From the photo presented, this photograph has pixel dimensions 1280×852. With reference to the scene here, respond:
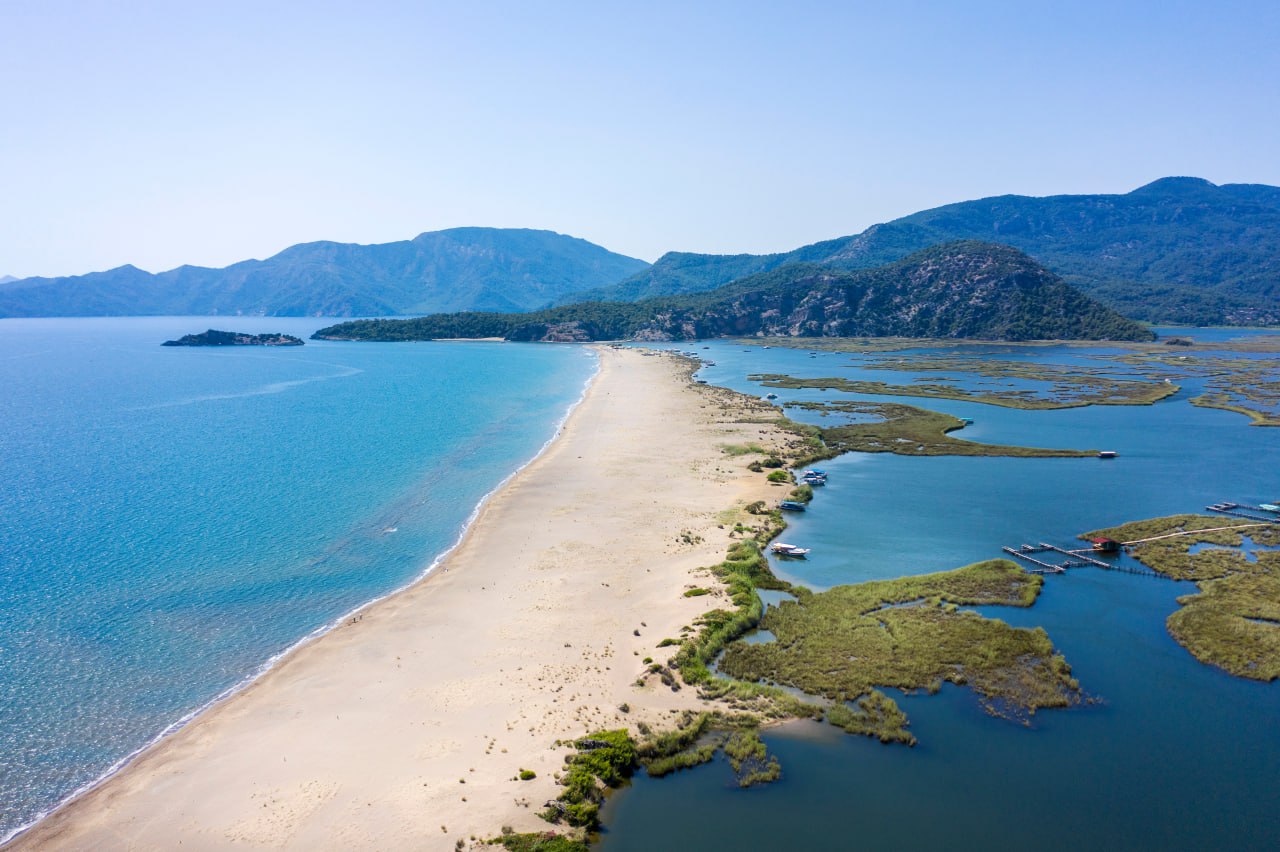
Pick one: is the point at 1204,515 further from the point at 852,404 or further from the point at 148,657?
the point at 148,657

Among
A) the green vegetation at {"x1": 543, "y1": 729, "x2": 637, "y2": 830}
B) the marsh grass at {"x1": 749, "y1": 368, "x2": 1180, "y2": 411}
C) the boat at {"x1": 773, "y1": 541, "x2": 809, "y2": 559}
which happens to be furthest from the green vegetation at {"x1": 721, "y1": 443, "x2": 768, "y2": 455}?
the marsh grass at {"x1": 749, "y1": 368, "x2": 1180, "y2": 411}

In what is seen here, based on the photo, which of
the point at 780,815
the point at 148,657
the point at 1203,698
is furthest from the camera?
the point at 148,657

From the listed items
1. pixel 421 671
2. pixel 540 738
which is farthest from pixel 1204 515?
pixel 421 671

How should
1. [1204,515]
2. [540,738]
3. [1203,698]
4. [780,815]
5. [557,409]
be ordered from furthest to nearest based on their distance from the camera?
[557,409] < [1204,515] < [1203,698] < [540,738] < [780,815]

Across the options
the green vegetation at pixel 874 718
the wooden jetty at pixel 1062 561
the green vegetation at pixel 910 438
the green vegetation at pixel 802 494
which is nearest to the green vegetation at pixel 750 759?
the green vegetation at pixel 874 718

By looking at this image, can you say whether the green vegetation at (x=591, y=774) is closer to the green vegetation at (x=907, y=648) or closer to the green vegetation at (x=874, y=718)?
the green vegetation at (x=907, y=648)

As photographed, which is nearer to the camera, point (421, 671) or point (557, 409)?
point (421, 671)

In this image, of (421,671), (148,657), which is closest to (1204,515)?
(421,671)
